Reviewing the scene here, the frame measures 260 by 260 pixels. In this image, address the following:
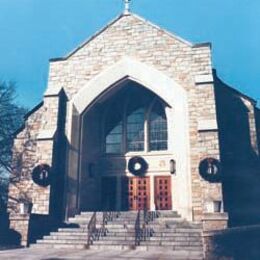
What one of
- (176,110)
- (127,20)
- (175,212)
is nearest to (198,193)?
(175,212)

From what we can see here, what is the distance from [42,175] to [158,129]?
653 cm

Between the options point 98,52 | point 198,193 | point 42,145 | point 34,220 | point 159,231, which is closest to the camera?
point 159,231

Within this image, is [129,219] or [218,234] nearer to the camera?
[218,234]

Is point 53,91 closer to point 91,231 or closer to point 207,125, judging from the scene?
point 91,231

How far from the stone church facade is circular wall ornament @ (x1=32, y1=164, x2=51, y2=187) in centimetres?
20

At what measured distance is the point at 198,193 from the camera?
→ 14.4 metres

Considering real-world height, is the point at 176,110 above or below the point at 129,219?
above

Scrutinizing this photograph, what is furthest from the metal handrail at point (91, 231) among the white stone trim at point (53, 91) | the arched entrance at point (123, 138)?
the white stone trim at point (53, 91)

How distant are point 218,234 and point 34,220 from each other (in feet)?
23.8

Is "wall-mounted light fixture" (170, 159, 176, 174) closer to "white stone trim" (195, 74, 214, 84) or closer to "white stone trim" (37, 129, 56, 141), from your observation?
"white stone trim" (195, 74, 214, 84)

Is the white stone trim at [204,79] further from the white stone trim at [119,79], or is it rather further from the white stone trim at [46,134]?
the white stone trim at [46,134]

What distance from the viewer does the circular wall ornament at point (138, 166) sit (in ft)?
56.9

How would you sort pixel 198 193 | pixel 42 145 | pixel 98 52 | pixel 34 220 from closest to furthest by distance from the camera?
pixel 34 220 → pixel 198 193 → pixel 42 145 → pixel 98 52

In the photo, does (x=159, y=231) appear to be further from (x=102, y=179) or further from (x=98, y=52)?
(x=98, y=52)
